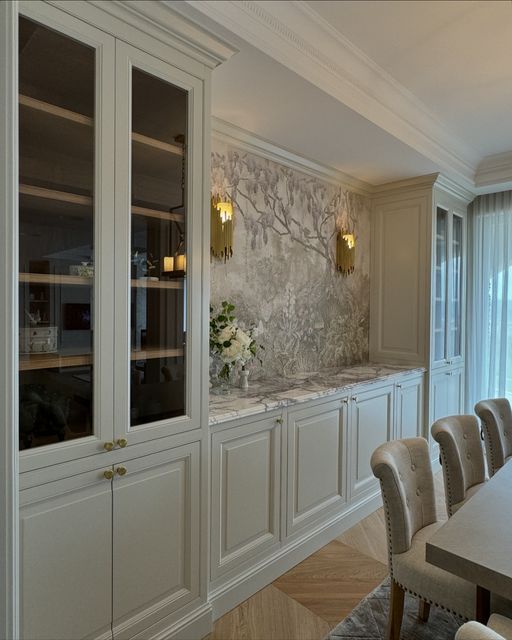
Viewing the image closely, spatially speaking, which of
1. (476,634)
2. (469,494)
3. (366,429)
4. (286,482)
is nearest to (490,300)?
(366,429)

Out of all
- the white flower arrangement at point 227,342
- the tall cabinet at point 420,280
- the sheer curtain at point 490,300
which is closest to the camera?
the white flower arrangement at point 227,342

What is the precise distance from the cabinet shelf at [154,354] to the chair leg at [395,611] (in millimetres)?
1274

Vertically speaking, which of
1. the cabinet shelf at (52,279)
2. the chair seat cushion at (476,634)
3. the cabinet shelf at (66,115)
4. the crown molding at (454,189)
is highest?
the crown molding at (454,189)

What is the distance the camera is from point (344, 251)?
3.53 m

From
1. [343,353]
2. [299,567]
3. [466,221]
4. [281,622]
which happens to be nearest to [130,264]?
[281,622]

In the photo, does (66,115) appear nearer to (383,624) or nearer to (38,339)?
(38,339)

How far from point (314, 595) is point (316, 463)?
685 mm

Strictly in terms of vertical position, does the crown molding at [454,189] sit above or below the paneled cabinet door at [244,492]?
above

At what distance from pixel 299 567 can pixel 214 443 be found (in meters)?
1.08

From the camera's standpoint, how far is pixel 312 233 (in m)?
3.31

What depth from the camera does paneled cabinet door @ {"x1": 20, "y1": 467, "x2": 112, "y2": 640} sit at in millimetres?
1352

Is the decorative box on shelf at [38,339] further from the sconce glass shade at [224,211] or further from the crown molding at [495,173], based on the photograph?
the crown molding at [495,173]

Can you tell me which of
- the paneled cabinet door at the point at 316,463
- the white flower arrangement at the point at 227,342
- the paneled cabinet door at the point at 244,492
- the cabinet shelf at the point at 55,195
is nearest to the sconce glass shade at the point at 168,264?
the cabinet shelf at the point at 55,195

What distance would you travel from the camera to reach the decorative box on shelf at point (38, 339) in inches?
53.8
